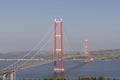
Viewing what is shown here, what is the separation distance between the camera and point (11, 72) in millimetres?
18562

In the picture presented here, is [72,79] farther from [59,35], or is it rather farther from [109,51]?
[109,51]

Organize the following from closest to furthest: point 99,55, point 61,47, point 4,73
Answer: point 4,73 → point 61,47 → point 99,55

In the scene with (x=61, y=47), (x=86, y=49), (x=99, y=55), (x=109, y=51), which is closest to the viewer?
(x=61, y=47)

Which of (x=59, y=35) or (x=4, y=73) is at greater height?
(x=59, y=35)

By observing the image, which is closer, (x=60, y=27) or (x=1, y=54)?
(x=60, y=27)

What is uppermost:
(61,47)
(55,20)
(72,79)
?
(55,20)

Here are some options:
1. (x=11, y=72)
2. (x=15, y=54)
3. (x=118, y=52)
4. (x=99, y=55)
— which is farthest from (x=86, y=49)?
(x=11, y=72)

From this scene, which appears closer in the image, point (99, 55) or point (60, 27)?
point (60, 27)

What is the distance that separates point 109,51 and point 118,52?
10.5ft

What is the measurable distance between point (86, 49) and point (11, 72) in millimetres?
32101

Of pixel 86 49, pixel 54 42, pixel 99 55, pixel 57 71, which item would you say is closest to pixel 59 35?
pixel 54 42

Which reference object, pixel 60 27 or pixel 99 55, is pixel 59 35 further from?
pixel 99 55

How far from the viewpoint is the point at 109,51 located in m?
70.8

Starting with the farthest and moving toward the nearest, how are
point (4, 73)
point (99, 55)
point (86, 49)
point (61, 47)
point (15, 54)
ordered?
point (15, 54) < point (99, 55) < point (86, 49) < point (61, 47) < point (4, 73)
